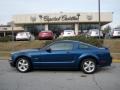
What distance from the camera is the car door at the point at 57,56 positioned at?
12242 mm

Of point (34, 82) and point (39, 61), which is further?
point (39, 61)

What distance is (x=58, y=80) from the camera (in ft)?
34.7

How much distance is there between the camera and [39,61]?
12367mm

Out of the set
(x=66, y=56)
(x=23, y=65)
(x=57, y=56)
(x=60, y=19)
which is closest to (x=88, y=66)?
(x=66, y=56)

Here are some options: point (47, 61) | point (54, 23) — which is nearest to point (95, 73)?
point (47, 61)

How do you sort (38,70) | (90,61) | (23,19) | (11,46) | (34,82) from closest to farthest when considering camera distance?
(34,82)
(90,61)
(38,70)
(11,46)
(23,19)

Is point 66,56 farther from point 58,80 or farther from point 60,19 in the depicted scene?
point 60,19

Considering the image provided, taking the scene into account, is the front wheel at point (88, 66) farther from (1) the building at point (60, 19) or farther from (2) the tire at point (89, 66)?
(1) the building at point (60, 19)

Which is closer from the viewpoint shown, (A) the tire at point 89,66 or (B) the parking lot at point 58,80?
(B) the parking lot at point 58,80

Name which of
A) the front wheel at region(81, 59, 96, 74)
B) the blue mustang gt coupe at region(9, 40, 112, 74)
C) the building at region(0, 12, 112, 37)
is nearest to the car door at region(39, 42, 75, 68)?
the blue mustang gt coupe at region(9, 40, 112, 74)

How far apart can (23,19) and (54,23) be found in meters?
6.60

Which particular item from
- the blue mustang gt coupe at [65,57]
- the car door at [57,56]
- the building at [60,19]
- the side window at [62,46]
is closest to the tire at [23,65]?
the blue mustang gt coupe at [65,57]

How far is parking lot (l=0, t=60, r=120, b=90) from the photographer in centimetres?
→ 923

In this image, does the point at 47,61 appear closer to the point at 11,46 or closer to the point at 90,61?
the point at 90,61
